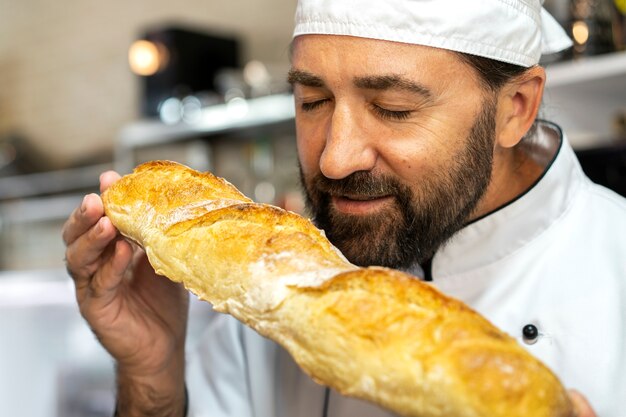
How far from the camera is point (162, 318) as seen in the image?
1708 millimetres

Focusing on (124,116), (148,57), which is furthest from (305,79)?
(124,116)

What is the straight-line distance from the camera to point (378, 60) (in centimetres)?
136

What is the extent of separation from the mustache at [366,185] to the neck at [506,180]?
0.25 meters

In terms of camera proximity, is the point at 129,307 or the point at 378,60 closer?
the point at 378,60

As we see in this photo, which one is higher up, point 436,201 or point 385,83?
point 385,83

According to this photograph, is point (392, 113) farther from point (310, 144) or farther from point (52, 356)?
point (52, 356)

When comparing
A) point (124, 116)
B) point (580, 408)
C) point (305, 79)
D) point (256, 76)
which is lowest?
point (124, 116)

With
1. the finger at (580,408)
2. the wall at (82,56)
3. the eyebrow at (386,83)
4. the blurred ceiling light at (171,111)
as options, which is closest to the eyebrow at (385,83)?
the eyebrow at (386,83)

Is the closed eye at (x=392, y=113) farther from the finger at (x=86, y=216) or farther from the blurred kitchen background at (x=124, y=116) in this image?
the blurred kitchen background at (x=124, y=116)

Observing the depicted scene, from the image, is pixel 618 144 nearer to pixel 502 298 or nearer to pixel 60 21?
pixel 502 298

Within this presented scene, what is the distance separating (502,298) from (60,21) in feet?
19.3

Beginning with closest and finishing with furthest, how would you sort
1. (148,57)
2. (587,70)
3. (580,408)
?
(580,408) < (587,70) < (148,57)

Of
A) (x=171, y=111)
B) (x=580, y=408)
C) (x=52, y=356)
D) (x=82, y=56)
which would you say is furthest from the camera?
(x=82, y=56)

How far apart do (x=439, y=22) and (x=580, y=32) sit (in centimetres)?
193
